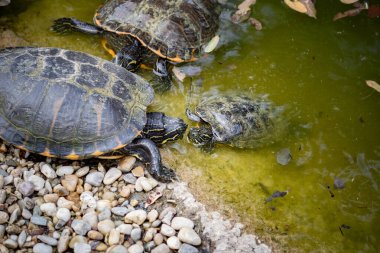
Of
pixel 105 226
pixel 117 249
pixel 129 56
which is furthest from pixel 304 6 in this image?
pixel 117 249

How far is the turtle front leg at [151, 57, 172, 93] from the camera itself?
5.36 meters

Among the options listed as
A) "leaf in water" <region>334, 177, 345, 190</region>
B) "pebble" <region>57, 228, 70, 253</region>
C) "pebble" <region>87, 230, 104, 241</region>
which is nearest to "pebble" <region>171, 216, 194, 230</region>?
"pebble" <region>87, 230, 104, 241</region>

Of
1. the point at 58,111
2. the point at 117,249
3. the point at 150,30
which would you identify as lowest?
the point at 117,249

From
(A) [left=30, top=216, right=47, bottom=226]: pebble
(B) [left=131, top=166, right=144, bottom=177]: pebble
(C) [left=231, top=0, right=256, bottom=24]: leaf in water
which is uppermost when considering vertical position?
(C) [left=231, top=0, right=256, bottom=24]: leaf in water

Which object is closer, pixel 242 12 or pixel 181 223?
pixel 181 223

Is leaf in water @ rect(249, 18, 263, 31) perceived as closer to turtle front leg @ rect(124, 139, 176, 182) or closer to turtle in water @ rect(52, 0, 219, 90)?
turtle in water @ rect(52, 0, 219, 90)

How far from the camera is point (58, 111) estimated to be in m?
4.16

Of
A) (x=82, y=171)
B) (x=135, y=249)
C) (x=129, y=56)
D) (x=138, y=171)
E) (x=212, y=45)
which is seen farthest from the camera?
(x=212, y=45)

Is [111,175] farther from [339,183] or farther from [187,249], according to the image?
[339,183]

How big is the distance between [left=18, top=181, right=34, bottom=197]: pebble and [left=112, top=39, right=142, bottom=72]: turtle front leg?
6.82 ft

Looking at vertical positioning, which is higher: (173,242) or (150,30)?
(150,30)

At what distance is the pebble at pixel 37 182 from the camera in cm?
414

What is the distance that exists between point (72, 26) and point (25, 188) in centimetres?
274

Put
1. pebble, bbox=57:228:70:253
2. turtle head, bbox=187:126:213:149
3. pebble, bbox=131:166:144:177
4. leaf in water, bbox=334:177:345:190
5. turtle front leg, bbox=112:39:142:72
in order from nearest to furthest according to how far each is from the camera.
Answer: pebble, bbox=57:228:70:253 → pebble, bbox=131:166:144:177 → leaf in water, bbox=334:177:345:190 → turtle head, bbox=187:126:213:149 → turtle front leg, bbox=112:39:142:72
